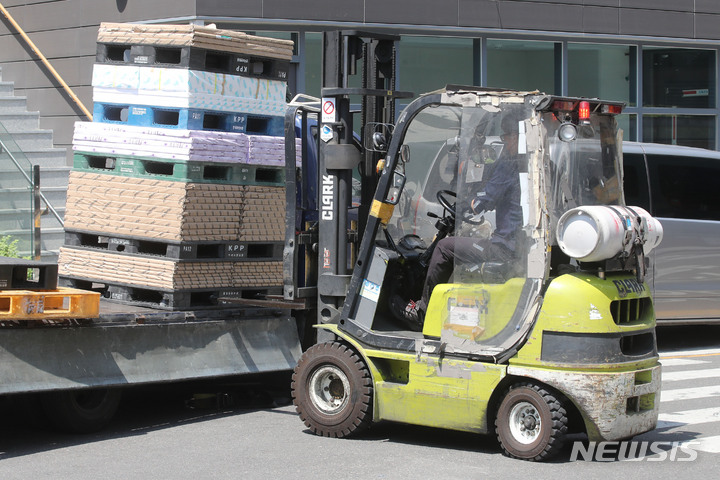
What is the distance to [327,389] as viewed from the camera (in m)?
7.98

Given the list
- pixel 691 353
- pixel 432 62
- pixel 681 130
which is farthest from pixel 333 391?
pixel 681 130

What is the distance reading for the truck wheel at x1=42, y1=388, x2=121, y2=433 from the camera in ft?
25.7

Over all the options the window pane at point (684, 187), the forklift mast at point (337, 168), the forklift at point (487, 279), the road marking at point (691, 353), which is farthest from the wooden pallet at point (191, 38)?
the road marking at point (691, 353)

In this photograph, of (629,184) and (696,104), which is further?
(696,104)

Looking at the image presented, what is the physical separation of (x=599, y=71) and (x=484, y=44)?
294 cm

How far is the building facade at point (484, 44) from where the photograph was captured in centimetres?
1719

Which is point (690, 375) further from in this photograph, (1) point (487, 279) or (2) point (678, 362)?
(1) point (487, 279)

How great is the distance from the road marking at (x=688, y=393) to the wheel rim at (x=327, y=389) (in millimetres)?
3417

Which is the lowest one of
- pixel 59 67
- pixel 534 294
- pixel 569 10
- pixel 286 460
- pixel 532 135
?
pixel 286 460

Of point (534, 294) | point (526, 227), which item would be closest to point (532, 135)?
point (526, 227)

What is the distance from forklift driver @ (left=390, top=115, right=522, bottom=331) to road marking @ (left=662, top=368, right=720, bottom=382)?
168 inches

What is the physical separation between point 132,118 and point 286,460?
3.53 meters

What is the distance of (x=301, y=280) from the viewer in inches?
354

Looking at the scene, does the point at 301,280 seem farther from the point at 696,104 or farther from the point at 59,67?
the point at 696,104
